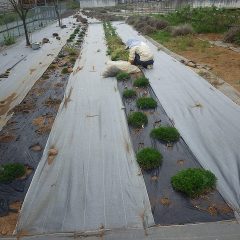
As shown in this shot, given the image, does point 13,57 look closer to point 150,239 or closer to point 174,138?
point 174,138

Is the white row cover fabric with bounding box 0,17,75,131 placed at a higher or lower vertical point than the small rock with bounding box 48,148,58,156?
lower

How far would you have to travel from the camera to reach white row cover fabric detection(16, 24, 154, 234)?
387 cm

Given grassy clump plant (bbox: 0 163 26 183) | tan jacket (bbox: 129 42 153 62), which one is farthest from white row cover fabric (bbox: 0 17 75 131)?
tan jacket (bbox: 129 42 153 62)

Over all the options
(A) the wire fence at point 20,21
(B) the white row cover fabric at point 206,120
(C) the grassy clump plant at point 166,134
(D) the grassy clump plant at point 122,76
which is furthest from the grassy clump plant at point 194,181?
(A) the wire fence at point 20,21

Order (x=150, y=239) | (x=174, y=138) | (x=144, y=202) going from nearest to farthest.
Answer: (x=150, y=239) < (x=144, y=202) < (x=174, y=138)

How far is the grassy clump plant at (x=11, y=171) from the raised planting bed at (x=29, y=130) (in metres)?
0.06

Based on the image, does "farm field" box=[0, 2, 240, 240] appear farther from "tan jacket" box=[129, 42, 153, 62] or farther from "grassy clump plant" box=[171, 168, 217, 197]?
"tan jacket" box=[129, 42, 153, 62]

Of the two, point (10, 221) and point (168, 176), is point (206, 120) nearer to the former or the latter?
point (168, 176)

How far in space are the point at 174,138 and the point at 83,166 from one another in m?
1.76

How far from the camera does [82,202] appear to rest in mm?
4164

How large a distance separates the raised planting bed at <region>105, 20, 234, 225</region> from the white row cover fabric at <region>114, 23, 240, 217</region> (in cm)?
16

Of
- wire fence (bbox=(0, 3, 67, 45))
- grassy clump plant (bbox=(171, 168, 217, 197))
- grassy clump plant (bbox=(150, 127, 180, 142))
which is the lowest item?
wire fence (bbox=(0, 3, 67, 45))

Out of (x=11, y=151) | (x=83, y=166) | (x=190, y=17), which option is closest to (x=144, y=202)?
(x=83, y=166)

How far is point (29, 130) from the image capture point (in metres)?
6.47
